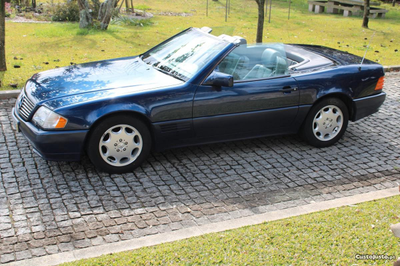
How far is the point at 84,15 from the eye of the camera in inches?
535

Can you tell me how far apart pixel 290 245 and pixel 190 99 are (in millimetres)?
2156

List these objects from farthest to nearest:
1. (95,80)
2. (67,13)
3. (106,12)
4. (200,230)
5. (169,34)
Answer: (67,13)
(169,34)
(106,12)
(95,80)
(200,230)

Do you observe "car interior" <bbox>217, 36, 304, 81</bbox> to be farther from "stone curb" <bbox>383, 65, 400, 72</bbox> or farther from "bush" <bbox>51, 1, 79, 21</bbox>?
"bush" <bbox>51, 1, 79, 21</bbox>

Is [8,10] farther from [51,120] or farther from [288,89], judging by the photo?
[288,89]

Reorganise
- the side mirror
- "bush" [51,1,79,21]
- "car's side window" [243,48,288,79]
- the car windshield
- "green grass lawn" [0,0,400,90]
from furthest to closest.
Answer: "bush" [51,1,79,21] < "green grass lawn" [0,0,400,90] < "car's side window" [243,48,288,79] < the car windshield < the side mirror

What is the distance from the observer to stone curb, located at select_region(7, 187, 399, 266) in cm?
390

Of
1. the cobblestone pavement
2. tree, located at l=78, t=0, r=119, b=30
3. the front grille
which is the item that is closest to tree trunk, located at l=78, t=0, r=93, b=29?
tree, located at l=78, t=0, r=119, b=30

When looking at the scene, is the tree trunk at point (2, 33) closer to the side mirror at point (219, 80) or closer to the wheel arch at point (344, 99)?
the side mirror at point (219, 80)

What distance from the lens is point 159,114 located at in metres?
5.39

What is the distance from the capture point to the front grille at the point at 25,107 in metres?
5.31

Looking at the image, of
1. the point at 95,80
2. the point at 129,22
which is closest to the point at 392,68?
the point at 95,80

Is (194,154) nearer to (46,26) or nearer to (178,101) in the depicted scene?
(178,101)

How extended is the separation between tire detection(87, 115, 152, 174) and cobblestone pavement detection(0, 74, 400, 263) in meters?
0.15

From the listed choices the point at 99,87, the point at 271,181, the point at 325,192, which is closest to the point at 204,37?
the point at 99,87
